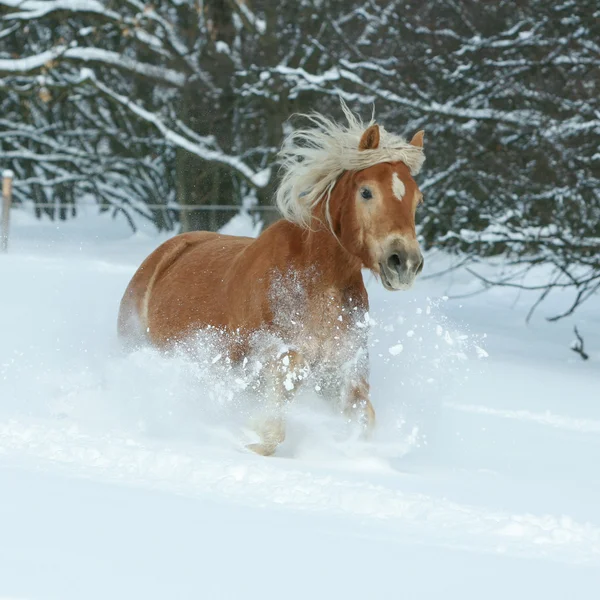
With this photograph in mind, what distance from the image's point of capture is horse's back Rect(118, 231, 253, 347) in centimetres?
502

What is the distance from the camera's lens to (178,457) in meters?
3.85

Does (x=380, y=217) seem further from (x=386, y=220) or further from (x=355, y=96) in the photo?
(x=355, y=96)

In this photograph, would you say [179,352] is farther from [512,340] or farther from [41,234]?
[41,234]

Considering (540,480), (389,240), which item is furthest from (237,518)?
(540,480)

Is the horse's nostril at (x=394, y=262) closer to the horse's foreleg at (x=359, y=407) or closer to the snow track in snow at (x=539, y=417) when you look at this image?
the horse's foreleg at (x=359, y=407)

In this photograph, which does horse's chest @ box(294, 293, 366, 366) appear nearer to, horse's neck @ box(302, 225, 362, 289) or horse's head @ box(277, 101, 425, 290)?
horse's neck @ box(302, 225, 362, 289)

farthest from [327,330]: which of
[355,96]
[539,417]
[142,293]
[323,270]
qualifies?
[355,96]

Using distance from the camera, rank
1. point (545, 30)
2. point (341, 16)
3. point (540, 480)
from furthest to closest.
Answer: point (341, 16) → point (545, 30) → point (540, 480)

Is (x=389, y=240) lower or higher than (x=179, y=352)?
higher

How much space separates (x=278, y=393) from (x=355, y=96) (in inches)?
321

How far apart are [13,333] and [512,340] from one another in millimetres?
5563

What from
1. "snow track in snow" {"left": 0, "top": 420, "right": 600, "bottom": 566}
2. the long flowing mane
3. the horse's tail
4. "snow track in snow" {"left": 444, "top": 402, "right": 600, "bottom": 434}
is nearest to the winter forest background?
"snow track in snow" {"left": 444, "top": 402, "right": 600, "bottom": 434}

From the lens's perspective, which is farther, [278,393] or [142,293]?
[142,293]

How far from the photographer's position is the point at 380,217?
13.2ft
